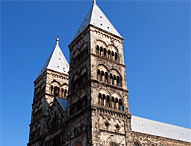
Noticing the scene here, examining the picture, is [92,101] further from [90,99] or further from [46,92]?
[46,92]

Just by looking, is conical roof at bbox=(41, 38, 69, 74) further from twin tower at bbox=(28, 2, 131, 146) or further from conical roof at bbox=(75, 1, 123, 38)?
conical roof at bbox=(75, 1, 123, 38)

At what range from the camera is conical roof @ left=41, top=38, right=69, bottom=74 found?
176 ft

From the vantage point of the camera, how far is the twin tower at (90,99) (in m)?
35.0

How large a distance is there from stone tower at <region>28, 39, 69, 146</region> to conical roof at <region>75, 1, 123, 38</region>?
35.7 feet

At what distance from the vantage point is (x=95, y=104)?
116 ft

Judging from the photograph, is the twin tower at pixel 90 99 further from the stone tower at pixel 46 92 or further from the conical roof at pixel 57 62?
the conical roof at pixel 57 62

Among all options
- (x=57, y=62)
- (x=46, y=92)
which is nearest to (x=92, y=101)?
(x=46, y=92)

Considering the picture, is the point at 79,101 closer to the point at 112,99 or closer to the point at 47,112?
the point at 112,99

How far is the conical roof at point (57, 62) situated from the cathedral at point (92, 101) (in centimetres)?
24

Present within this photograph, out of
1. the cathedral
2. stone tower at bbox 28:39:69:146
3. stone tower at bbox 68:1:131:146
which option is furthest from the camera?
stone tower at bbox 28:39:69:146

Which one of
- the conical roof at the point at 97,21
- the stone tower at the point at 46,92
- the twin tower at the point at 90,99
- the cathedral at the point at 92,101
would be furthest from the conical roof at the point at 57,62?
the conical roof at the point at 97,21

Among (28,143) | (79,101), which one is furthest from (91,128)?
(28,143)

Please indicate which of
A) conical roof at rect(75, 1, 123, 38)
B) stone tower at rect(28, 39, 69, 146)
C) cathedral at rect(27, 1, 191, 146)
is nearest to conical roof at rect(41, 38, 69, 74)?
stone tower at rect(28, 39, 69, 146)

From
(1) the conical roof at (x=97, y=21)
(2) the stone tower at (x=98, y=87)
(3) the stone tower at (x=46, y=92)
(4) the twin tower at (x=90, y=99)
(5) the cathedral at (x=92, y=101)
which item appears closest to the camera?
(2) the stone tower at (x=98, y=87)
